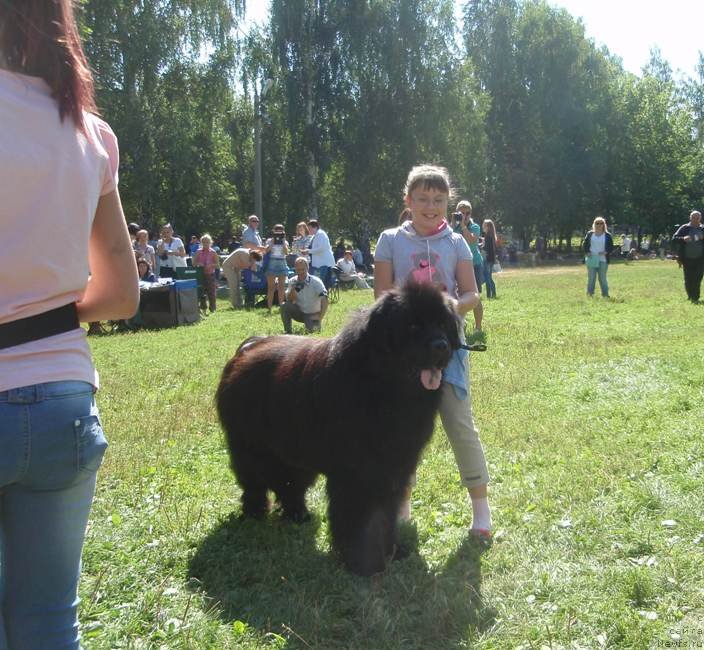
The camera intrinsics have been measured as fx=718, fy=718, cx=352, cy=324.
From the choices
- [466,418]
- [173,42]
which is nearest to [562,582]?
[466,418]

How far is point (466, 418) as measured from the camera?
14.1ft

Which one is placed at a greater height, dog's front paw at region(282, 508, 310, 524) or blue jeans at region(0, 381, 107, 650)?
blue jeans at region(0, 381, 107, 650)

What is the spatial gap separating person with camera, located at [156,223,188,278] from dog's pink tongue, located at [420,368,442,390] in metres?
14.5

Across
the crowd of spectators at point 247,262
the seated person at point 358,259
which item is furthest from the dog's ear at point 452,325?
the seated person at point 358,259

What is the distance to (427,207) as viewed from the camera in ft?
14.0

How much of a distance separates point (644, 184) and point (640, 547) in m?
52.3

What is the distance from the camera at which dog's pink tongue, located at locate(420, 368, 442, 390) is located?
3557 mm

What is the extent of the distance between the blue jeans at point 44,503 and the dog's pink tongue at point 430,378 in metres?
2.08

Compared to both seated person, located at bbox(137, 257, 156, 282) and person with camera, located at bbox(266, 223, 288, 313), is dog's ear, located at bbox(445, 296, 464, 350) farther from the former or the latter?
seated person, located at bbox(137, 257, 156, 282)

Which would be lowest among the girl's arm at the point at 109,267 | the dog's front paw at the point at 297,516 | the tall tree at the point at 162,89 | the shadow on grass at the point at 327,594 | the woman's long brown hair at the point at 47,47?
the shadow on grass at the point at 327,594

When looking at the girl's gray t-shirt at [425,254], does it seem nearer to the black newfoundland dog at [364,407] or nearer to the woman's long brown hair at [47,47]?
the black newfoundland dog at [364,407]

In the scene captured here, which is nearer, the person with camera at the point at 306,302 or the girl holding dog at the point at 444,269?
the girl holding dog at the point at 444,269

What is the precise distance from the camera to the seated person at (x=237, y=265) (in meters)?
17.9

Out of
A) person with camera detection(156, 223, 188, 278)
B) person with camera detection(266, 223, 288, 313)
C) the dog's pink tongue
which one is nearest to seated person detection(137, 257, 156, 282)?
person with camera detection(156, 223, 188, 278)
